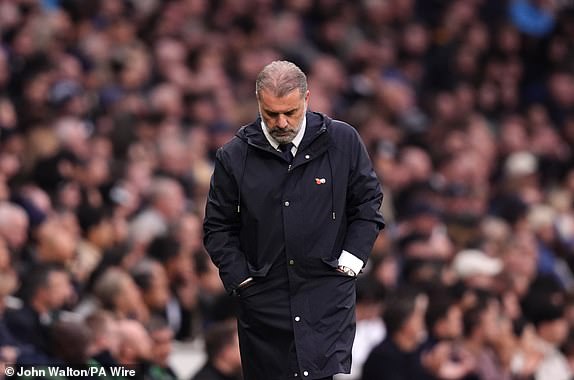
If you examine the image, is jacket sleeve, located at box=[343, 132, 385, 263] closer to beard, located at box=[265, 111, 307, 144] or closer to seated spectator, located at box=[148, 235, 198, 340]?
beard, located at box=[265, 111, 307, 144]

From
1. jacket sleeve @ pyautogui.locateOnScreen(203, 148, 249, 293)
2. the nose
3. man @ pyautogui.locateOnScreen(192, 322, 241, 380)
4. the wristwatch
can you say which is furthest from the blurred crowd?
the nose

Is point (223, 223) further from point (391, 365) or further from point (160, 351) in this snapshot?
point (391, 365)

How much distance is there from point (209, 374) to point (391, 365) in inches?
54.9

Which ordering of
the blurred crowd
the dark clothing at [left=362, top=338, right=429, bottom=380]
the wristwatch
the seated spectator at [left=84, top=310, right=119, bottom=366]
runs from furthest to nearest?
the blurred crowd → the dark clothing at [left=362, top=338, right=429, bottom=380] → the seated spectator at [left=84, top=310, right=119, bottom=366] → the wristwatch

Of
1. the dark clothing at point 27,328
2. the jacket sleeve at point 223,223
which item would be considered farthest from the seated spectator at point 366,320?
the jacket sleeve at point 223,223

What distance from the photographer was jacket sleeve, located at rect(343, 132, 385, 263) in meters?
6.02

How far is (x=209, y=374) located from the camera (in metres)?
8.05

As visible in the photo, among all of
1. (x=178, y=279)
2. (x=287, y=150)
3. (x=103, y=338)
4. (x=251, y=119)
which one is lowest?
(x=178, y=279)

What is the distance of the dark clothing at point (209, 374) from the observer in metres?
8.04

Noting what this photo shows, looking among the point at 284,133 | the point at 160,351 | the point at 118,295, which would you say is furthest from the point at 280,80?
the point at 118,295

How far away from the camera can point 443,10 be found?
17328 mm

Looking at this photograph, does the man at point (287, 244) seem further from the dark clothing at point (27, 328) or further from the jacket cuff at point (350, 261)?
the dark clothing at point (27, 328)

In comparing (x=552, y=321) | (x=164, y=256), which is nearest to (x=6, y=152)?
(x=164, y=256)

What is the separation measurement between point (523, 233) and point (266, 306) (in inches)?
286
